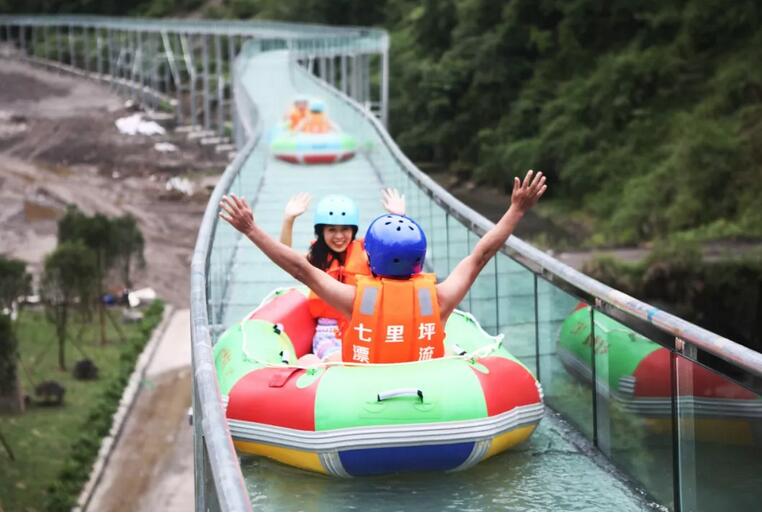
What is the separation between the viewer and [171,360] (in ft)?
86.7

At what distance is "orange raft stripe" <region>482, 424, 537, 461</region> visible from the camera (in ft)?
22.2

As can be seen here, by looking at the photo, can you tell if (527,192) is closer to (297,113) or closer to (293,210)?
(293,210)

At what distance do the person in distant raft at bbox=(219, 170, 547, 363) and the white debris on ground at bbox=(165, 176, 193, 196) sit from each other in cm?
4039

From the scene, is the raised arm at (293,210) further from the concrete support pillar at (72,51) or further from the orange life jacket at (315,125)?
the concrete support pillar at (72,51)

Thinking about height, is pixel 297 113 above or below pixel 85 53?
below

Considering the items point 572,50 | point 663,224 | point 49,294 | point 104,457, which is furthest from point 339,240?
point 572,50

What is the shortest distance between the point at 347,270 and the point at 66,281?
2042 centimetres

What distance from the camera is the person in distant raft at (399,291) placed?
673 centimetres

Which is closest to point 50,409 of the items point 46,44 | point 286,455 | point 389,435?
point 286,455

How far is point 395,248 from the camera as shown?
266 inches

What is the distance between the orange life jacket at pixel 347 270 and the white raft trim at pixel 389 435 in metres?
1.62

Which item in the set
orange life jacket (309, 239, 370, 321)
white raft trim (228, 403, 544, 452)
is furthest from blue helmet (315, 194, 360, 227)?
white raft trim (228, 403, 544, 452)

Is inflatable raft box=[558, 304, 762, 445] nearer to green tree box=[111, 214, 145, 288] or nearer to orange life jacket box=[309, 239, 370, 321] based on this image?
orange life jacket box=[309, 239, 370, 321]

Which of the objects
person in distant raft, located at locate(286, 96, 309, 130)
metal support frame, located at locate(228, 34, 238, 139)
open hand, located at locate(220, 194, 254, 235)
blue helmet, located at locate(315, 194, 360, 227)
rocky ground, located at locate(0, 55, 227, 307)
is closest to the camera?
open hand, located at locate(220, 194, 254, 235)
